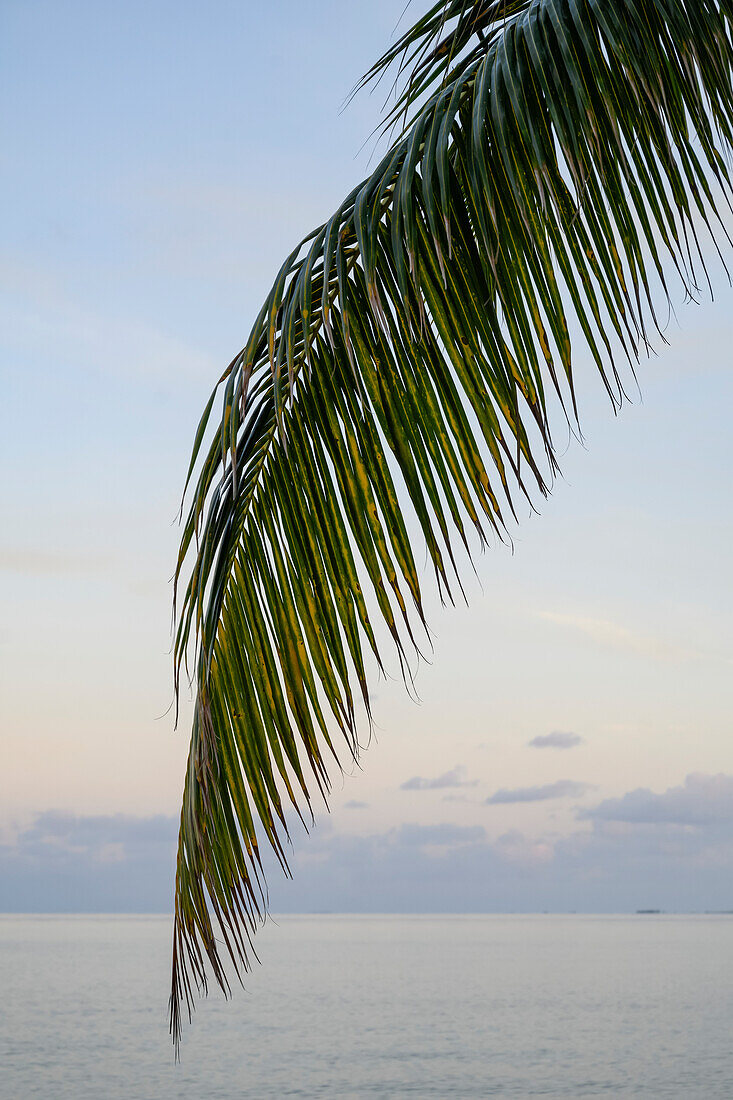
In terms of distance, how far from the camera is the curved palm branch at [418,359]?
1819 millimetres

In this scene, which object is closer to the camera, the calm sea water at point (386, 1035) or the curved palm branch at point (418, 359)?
the curved palm branch at point (418, 359)

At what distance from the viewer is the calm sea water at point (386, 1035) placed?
36.5 m

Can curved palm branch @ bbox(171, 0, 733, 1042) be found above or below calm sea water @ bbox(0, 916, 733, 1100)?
above

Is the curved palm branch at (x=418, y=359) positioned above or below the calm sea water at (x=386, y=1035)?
above

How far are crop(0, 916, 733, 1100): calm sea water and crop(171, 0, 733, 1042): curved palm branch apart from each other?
36.4 meters

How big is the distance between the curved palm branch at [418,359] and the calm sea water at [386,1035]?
119 ft

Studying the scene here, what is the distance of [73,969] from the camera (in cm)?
9088

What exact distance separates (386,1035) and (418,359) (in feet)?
169

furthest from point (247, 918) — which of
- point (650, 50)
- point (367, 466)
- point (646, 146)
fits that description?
point (650, 50)

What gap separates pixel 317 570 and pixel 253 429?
30 cm

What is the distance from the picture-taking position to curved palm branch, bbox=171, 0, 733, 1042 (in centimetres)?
182

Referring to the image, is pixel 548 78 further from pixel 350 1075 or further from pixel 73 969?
pixel 73 969

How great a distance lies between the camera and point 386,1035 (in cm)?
4809

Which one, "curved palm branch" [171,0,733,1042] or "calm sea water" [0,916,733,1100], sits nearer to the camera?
"curved palm branch" [171,0,733,1042]
